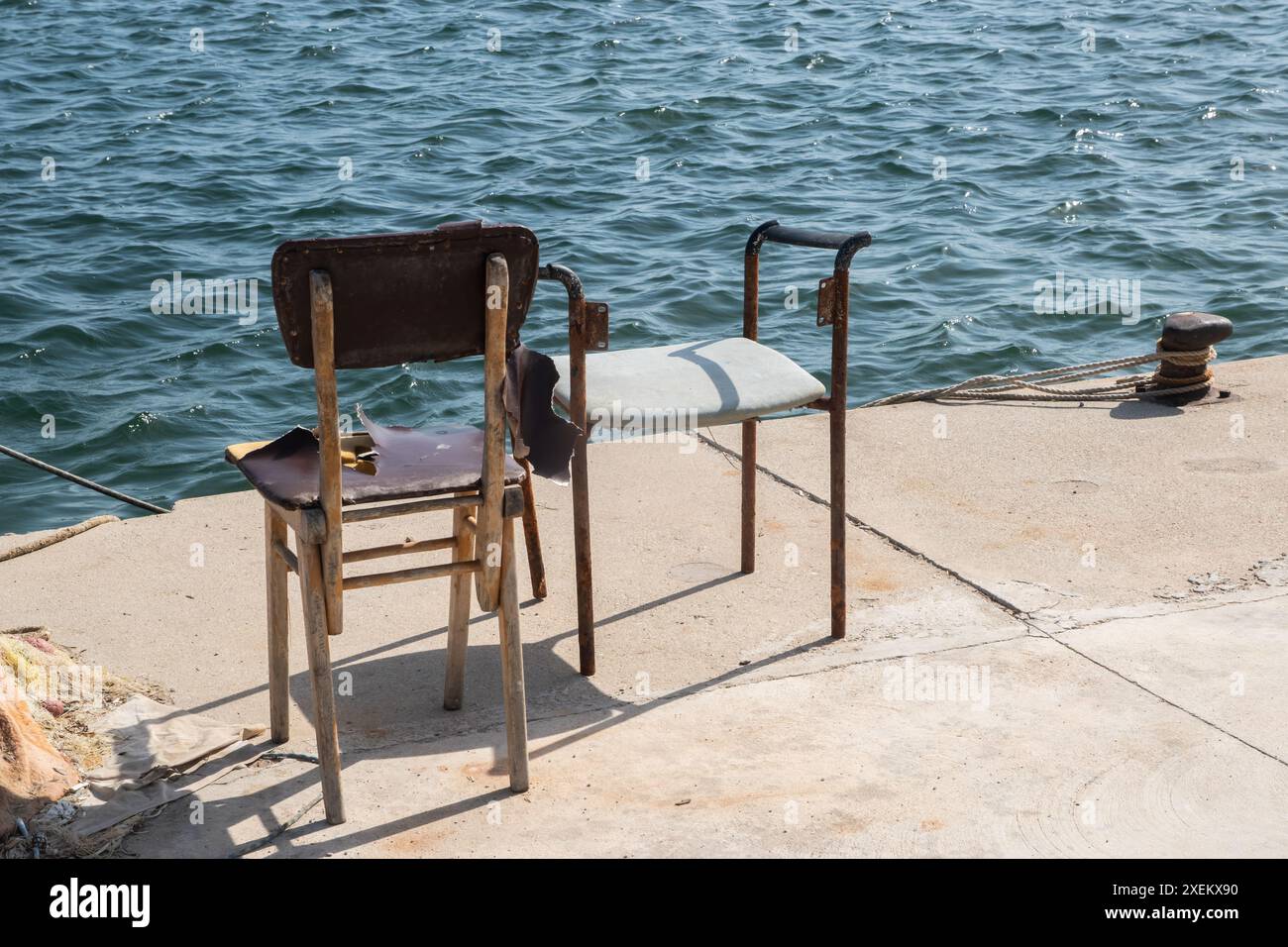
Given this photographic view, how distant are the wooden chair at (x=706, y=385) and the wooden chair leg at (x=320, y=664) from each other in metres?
0.86

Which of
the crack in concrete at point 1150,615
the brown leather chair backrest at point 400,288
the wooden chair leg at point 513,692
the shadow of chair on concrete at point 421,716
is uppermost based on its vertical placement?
the brown leather chair backrest at point 400,288

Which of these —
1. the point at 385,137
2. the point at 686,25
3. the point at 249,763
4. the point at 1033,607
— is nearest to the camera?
the point at 249,763

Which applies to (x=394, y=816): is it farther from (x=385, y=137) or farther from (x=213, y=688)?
(x=385, y=137)

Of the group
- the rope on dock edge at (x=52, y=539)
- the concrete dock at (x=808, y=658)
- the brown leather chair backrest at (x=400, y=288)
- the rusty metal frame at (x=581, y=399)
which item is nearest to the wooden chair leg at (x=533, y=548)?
the concrete dock at (x=808, y=658)

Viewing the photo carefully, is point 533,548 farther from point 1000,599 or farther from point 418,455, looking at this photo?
point 1000,599

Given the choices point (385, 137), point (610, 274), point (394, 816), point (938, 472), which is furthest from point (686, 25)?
point (394, 816)

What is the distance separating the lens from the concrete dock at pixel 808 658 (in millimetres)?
3195

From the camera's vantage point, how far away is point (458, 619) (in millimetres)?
3701

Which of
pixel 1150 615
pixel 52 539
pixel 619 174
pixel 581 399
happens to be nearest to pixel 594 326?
pixel 581 399

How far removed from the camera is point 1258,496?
497cm

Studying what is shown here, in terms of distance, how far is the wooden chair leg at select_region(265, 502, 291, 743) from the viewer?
3469mm

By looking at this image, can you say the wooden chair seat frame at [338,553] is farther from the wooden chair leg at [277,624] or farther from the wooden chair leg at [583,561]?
the wooden chair leg at [583,561]

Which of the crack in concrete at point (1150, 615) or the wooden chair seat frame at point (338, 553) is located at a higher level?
the wooden chair seat frame at point (338, 553)

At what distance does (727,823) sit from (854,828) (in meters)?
0.27
